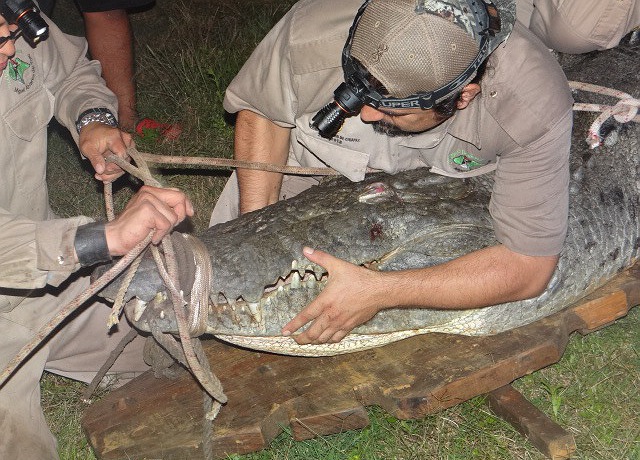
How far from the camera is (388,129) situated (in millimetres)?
2793

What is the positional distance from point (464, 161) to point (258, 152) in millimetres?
938

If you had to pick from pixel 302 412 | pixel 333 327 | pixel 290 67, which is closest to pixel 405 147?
pixel 290 67

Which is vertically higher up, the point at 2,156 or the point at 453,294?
the point at 2,156

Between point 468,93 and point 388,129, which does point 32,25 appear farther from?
point 468,93

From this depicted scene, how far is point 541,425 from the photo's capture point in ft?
9.59

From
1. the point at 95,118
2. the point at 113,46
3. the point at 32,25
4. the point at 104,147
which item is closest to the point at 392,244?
the point at 104,147

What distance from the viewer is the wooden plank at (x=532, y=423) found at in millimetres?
2865

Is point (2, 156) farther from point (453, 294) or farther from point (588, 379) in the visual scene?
point (588, 379)

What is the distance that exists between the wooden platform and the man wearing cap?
0.21 meters

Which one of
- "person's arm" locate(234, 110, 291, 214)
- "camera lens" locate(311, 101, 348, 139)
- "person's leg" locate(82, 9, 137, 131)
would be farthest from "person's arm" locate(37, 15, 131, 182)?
"person's leg" locate(82, 9, 137, 131)

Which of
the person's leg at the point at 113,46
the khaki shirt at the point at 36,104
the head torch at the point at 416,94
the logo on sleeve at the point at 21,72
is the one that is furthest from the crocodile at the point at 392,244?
the person's leg at the point at 113,46

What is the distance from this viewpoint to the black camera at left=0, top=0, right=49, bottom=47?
2.62m

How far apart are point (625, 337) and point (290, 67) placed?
73.7 inches

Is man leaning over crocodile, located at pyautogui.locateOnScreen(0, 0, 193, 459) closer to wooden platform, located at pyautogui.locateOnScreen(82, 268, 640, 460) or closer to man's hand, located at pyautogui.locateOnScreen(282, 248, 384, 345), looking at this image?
wooden platform, located at pyautogui.locateOnScreen(82, 268, 640, 460)
